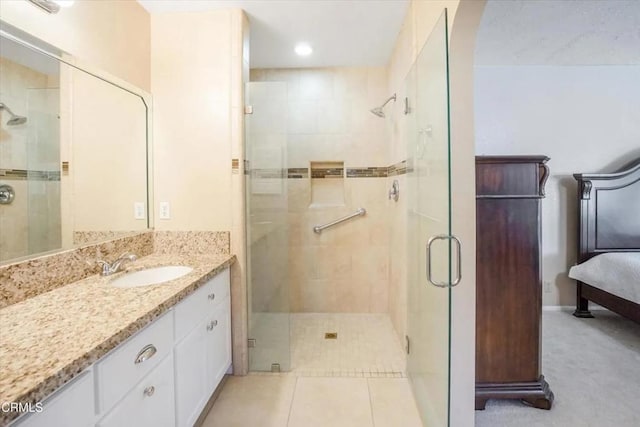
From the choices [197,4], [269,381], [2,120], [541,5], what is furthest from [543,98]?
[2,120]

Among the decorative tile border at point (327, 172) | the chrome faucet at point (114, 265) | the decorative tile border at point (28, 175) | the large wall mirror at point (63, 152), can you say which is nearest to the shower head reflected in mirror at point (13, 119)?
the large wall mirror at point (63, 152)

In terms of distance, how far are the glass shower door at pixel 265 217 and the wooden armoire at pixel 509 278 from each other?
137 cm

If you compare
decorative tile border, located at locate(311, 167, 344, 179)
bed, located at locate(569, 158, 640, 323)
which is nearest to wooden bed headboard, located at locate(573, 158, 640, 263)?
bed, located at locate(569, 158, 640, 323)

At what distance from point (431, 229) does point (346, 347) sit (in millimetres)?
1470

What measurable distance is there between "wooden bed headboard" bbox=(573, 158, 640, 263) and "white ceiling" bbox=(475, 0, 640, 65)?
3.89 feet

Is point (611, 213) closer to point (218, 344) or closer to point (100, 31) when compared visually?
point (218, 344)

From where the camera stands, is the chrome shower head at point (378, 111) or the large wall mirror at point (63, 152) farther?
the chrome shower head at point (378, 111)

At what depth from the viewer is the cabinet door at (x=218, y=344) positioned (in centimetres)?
165

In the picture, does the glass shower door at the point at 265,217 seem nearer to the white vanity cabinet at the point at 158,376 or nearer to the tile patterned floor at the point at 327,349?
the tile patterned floor at the point at 327,349

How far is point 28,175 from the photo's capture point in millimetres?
1287

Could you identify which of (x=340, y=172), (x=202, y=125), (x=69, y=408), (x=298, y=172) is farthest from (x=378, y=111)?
(x=69, y=408)

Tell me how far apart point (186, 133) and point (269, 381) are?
1.81 metres

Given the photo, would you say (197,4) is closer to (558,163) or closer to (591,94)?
(558,163)

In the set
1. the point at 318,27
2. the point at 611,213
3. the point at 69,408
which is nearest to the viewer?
the point at 69,408
